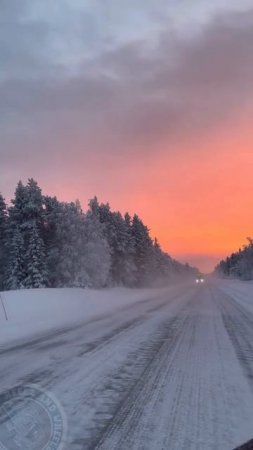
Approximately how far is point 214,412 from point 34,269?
162 feet

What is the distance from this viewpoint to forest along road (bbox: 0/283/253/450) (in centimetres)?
530

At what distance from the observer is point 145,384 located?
300 inches

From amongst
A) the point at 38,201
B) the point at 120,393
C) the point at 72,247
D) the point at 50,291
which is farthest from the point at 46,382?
the point at 38,201

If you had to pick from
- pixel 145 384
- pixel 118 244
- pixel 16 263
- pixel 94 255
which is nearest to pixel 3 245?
pixel 16 263

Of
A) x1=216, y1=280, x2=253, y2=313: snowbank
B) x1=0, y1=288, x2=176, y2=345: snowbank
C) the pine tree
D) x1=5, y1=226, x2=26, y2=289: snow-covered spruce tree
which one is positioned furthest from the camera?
x1=5, y1=226, x2=26, y2=289: snow-covered spruce tree

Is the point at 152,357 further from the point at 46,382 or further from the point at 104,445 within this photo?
the point at 104,445

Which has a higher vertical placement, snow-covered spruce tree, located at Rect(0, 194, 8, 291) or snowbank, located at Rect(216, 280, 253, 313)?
snow-covered spruce tree, located at Rect(0, 194, 8, 291)

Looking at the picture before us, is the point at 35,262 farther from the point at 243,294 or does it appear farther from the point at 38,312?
the point at 38,312

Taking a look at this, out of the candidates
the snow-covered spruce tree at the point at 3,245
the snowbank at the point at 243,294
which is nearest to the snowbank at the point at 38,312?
the snowbank at the point at 243,294
